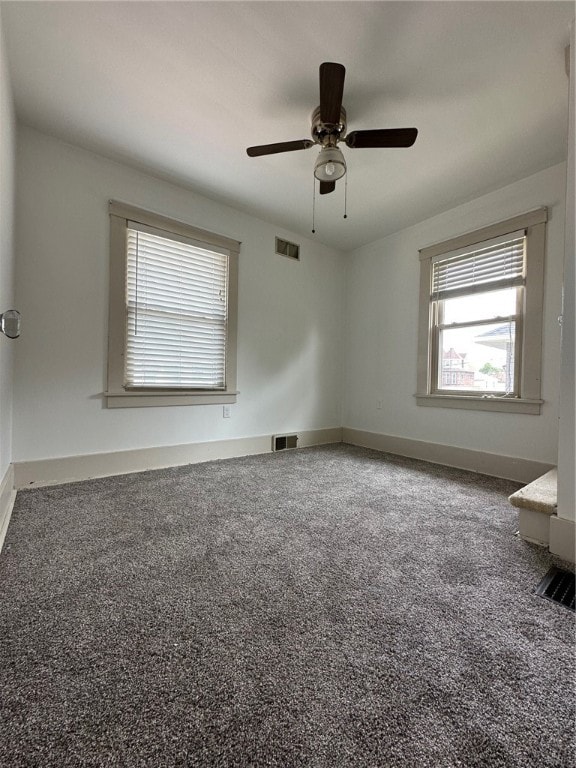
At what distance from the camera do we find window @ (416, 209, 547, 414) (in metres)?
2.71

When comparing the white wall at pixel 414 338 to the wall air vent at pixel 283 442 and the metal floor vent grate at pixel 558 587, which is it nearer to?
the wall air vent at pixel 283 442

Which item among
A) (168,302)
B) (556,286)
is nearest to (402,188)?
(556,286)

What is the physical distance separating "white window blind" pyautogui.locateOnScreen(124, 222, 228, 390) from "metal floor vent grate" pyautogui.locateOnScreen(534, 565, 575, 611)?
9.31ft

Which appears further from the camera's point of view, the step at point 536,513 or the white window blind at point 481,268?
the white window blind at point 481,268

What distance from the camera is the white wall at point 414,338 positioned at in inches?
A: 103

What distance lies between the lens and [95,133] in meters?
2.35

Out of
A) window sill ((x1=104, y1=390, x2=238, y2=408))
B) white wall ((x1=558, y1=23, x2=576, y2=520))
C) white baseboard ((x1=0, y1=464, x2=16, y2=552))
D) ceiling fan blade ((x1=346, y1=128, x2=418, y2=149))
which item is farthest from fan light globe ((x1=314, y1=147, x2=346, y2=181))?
white baseboard ((x1=0, y1=464, x2=16, y2=552))

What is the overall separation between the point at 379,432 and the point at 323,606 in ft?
9.86

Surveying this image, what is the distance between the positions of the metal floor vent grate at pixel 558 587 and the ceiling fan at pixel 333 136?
238 cm

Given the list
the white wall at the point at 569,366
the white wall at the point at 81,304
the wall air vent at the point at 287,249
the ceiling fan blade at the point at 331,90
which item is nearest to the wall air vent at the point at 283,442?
the white wall at the point at 81,304

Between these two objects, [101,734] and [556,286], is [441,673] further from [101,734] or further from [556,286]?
[556,286]

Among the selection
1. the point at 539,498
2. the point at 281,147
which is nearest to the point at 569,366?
the point at 539,498

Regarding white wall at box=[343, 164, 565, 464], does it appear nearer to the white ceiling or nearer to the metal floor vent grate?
the white ceiling

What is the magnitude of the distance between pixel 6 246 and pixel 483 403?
391 cm
